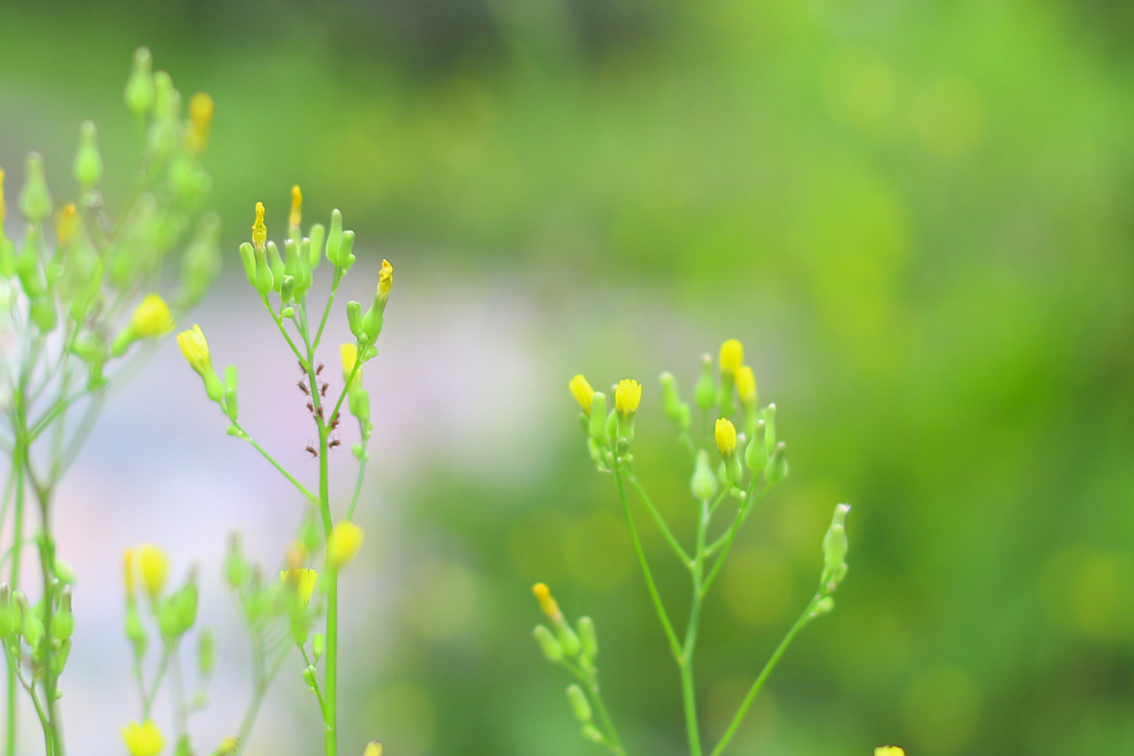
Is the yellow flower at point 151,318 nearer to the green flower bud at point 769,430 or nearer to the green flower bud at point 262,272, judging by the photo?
the green flower bud at point 262,272

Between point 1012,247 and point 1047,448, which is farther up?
point 1012,247

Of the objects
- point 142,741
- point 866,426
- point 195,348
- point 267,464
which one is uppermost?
point 267,464

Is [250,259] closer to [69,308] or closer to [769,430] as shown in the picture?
[69,308]

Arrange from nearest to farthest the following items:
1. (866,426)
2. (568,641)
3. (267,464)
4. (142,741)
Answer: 1. (142,741)
2. (568,641)
3. (866,426)
4. (267,464)

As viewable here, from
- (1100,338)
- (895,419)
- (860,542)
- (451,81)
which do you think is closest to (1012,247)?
(1100,338)

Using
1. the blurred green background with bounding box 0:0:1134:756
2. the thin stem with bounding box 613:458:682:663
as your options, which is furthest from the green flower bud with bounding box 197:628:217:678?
the blurred green background with bounding box 0:0:1134:756

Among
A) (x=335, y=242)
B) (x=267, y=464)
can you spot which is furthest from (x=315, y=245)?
(x=267, y=464)

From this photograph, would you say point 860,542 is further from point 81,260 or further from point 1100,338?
point 81,260
